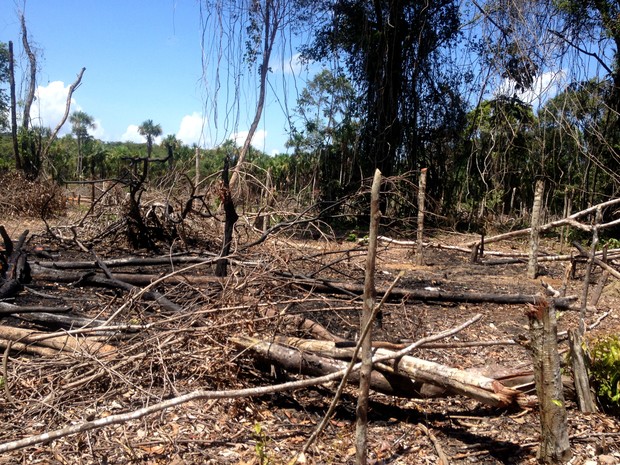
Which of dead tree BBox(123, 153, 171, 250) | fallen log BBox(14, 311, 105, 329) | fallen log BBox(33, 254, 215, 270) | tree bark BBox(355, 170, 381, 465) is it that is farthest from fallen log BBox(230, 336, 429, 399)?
dead tree BBox(123, 153, 171, 250)

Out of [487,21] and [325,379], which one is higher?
[487,21]

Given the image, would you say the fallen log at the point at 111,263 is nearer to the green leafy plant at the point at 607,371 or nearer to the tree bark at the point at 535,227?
the tree bark at the point at 535,227

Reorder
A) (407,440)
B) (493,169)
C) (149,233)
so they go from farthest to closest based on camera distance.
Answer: (493,169) < (149,233) < (407,440)

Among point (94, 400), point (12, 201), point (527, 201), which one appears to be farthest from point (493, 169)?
point (94, 400)

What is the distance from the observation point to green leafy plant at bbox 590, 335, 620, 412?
291 centimetres

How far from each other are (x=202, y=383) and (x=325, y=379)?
1.22 meters

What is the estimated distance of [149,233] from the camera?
7.64 m

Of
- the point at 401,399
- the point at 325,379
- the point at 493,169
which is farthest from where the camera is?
the point at 493,169

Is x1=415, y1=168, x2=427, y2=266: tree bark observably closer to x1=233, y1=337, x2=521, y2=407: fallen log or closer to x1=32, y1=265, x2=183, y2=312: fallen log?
x1=32, y1=265, x2=183, y2=312: fallen log

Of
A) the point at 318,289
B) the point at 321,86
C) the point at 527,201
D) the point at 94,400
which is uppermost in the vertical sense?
the point at 321,86

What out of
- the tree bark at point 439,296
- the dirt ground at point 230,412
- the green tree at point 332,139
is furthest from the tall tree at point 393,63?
the dirt ground at point 230,412

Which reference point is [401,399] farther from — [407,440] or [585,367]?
[585,367]

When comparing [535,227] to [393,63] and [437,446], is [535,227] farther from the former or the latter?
[393,63]

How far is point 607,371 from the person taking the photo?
116 inches
